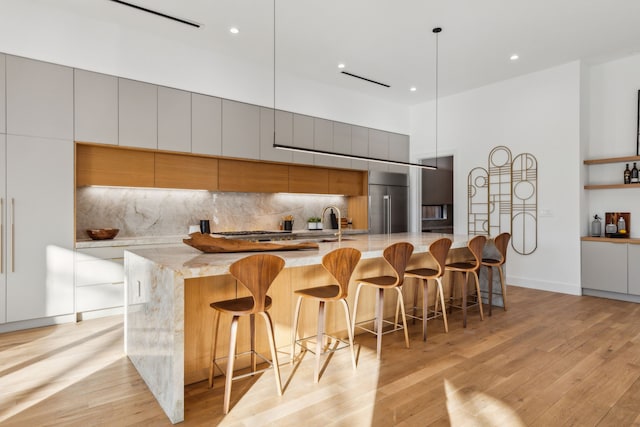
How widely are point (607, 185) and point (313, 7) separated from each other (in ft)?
14.7

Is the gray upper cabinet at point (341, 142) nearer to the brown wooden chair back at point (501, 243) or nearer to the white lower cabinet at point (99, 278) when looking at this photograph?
the brown wooden chair back at point (501, 243)

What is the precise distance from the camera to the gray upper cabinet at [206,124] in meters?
4.70

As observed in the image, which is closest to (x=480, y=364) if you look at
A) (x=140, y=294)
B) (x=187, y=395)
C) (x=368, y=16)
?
(x=187, y=395)

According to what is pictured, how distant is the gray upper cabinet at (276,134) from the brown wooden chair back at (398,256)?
2905 mm

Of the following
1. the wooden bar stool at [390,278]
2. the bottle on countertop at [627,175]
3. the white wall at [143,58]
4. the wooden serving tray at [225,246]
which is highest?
the white wall at [143,58]

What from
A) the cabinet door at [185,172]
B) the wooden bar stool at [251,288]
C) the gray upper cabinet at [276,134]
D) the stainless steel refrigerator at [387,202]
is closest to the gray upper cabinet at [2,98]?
the cabinet door at [185,172]

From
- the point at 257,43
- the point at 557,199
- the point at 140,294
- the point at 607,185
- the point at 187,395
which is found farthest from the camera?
the point at 557,199

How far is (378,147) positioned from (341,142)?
0.91m

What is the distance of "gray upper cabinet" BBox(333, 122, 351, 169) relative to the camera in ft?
20.2

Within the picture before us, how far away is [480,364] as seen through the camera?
9.23 ft

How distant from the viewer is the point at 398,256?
3.05 metres

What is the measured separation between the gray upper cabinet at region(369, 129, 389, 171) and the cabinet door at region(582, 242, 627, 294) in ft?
10.9

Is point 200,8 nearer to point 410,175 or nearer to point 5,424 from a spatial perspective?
point 5,424

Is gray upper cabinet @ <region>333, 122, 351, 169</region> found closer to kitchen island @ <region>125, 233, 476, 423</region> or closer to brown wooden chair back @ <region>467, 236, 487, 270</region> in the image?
brown wooden chair back @ <region>467, 236, 487, 270</region>
